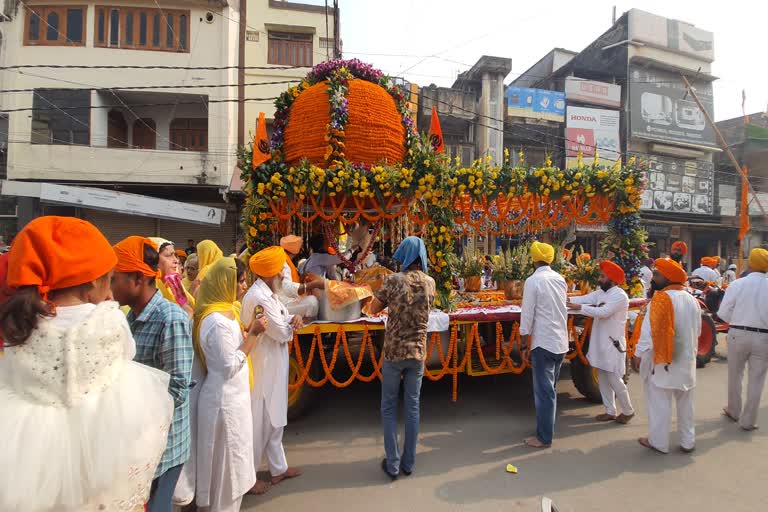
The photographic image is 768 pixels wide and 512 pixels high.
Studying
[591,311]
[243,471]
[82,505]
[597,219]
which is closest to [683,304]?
[591,311]

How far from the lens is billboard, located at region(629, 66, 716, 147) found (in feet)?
68.2

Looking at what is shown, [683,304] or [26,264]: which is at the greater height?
[26,264]

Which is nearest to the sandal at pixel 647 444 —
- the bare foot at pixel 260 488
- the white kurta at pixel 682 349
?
the white kurta at pixel 682 349

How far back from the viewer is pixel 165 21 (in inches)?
585

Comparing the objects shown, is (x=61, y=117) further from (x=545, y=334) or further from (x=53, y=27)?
(x=545, y=334)

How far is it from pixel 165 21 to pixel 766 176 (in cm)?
3233

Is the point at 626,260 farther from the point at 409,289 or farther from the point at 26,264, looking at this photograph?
the point at 26,264

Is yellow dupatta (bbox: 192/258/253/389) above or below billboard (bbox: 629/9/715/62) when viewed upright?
below

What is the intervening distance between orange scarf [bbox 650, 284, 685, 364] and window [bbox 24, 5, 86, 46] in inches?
734

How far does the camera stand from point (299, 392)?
4.68 m

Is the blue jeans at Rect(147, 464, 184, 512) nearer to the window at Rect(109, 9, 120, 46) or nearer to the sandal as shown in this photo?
the sandal

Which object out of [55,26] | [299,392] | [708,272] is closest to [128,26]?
[55,26]

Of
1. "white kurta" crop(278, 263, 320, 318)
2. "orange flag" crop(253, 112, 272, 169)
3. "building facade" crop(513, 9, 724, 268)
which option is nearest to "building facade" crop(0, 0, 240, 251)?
"orange flag" crop(253, 112, 272, 169)

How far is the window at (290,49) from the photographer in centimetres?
1611
